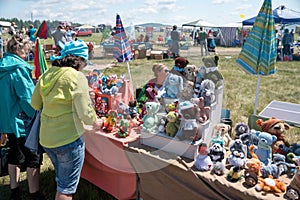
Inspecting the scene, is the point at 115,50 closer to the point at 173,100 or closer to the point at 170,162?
the point at 173,100

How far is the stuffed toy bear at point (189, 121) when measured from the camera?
1406 mm

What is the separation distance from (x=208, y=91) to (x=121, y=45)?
1.18m

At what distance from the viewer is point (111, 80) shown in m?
2.37

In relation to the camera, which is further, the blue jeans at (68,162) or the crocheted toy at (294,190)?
the blue jeans at (68,162)

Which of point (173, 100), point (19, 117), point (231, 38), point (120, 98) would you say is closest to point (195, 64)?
point (173, 100)

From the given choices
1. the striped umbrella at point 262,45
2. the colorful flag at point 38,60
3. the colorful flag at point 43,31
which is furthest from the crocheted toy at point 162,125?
the colorful flag at point 43,31

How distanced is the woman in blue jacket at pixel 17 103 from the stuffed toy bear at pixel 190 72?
3.49 feet

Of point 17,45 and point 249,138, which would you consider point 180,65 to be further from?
point 17,45

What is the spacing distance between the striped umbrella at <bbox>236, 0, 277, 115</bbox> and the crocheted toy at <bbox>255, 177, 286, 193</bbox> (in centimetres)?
114

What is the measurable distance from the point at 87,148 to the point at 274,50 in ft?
5.44

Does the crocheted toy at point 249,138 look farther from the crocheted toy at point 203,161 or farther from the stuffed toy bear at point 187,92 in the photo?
the stuffed toy bear at point 187,92

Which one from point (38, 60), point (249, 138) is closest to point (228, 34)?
point (38, 60)

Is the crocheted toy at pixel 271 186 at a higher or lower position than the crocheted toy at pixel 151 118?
lower

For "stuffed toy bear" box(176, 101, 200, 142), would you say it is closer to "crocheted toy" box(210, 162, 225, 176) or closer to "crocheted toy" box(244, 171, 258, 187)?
"crocheted toy" box(210, 162, 225, 176)
